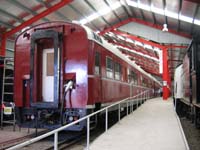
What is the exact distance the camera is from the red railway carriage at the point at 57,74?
7172 mm

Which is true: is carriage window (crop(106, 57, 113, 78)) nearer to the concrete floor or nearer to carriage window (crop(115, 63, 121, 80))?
carriage window (crop(115, 63, 121, 80))

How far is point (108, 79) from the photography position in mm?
9281

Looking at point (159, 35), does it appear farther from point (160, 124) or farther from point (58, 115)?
point (58, 115)

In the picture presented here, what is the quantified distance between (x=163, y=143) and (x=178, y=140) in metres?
0.51

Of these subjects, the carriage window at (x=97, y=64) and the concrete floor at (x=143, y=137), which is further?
the carriage window at (x=97, y=64)

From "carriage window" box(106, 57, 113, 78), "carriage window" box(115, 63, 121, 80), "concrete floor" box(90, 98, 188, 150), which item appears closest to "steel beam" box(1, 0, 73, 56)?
"carriage window" box(115, 63, 121, 80)

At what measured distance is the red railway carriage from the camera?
23.5 feet

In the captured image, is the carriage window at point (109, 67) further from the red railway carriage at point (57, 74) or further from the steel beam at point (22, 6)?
the steel beam at point (22, 6)

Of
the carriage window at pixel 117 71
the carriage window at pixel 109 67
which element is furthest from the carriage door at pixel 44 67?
the carriage window at pixel 117 71

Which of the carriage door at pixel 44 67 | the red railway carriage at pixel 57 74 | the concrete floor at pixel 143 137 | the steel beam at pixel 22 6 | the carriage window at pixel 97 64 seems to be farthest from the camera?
the steel beam at pixel 22 6

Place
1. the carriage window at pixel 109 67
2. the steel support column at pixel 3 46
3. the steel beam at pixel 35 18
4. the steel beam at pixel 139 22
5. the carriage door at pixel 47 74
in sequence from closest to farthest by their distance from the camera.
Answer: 1. the carriage door at pixel 47 74
2. the carriage window at pixel 109 67
3. the steel beam at pixel 35 18
4. the steel support column at pixel 3 46
5. the steel beam at pixel 139 22

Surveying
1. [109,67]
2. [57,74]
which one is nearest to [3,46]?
[109,67]

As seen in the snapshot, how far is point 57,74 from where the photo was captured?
23.9 ft

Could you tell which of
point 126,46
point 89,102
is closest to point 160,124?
point 89,102
